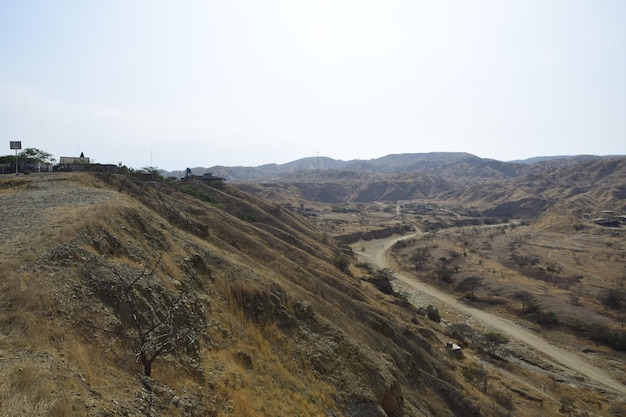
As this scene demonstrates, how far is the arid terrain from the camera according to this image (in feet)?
37.3

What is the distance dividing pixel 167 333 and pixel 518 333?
150 feet

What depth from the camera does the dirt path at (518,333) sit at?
36.8 m

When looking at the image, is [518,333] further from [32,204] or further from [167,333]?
[32,204]

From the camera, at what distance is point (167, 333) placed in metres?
14.3

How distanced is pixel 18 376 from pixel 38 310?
324 centimetres

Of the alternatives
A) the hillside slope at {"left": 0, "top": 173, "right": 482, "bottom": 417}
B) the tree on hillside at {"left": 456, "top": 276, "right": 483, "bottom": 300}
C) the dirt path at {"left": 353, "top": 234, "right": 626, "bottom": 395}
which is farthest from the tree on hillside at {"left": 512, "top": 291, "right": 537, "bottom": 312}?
the hillside slope at {"left": 0, "top": 173, "right": 482, "bottom": 417}

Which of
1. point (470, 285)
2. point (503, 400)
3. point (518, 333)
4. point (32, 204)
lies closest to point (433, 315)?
point (518, 333)

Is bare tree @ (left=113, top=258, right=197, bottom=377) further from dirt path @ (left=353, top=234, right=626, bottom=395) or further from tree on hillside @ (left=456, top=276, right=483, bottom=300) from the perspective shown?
tree on hillside @ (left=456, top=276, right=483, bottom=300)

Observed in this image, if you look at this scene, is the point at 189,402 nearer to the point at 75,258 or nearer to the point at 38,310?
the point at 38,310

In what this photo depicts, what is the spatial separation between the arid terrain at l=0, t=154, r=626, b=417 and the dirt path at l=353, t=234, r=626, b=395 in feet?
0.87

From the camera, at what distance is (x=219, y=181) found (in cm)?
7662

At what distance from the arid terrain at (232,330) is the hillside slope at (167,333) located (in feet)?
0.23

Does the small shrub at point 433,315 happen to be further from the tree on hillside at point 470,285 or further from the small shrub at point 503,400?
the small shrub at point 503,400

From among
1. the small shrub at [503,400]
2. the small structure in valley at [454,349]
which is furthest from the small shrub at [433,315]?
the small shrub at [503,400]
